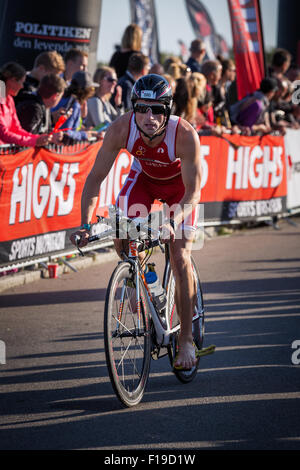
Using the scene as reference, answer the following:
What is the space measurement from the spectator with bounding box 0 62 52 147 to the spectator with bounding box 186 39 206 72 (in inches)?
221

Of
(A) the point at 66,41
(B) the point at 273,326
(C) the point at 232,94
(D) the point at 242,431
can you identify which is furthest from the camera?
(C) the point at 232,94

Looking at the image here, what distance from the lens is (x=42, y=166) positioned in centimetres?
968

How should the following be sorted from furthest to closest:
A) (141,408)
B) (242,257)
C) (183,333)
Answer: (242,257) < (183,333) < (141,408)

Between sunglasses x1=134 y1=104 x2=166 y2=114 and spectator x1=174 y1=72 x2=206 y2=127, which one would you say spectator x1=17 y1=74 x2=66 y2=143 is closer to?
spectator x1=174 y1=72 x2=206 y2=127

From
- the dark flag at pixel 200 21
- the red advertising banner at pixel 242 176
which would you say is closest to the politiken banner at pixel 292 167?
the red advertising banner at pixel 242 176

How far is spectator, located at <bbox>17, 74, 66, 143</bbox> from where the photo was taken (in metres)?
9.68

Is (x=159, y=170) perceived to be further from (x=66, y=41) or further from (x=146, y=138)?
(x=66, y=41)

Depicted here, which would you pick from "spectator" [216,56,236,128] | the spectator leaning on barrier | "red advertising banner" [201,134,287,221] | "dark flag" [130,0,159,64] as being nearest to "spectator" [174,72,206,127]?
"red advertising banner" [201,134,287,221]

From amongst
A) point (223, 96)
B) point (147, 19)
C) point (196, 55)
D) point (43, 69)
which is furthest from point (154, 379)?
point (147, 19)

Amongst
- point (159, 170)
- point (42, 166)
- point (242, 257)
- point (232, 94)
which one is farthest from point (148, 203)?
point (232, 94)

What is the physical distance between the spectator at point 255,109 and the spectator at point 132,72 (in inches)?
115

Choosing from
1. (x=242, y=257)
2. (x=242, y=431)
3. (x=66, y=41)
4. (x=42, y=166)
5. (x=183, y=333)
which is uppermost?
(x=66, y=41)

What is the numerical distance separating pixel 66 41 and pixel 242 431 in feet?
31.7

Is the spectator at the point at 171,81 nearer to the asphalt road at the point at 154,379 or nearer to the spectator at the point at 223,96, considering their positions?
the spectator at the point at 223,96
